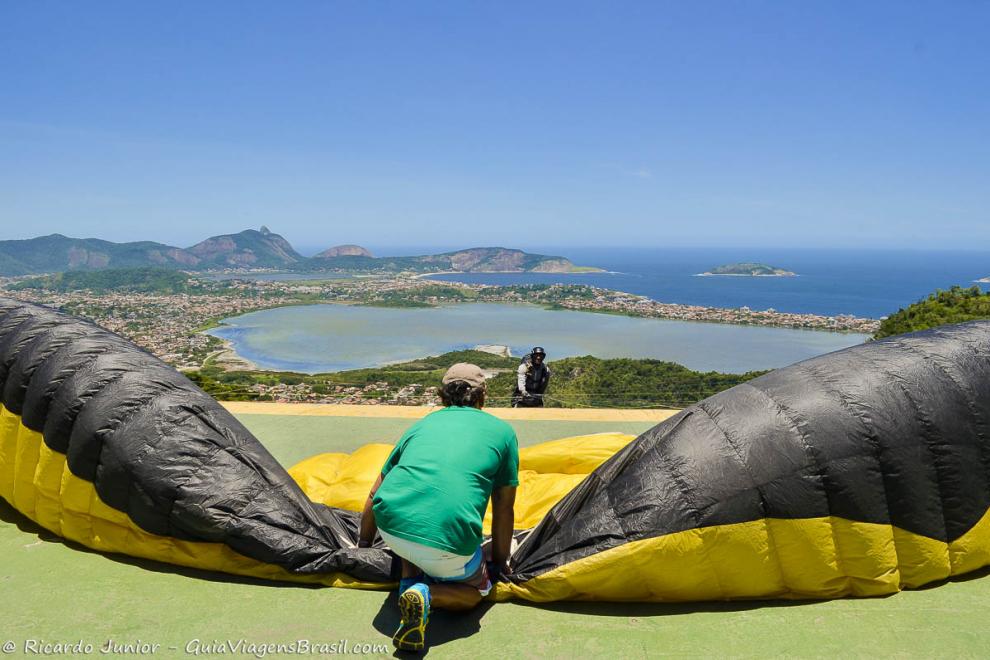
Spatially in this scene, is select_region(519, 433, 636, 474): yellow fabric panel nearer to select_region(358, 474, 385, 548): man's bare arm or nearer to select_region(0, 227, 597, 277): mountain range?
select_region(358, 474, 385, 548): man's bare arm

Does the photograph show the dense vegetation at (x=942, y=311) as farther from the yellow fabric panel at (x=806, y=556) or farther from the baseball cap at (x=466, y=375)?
the baseball cap at (x=466, y=375)

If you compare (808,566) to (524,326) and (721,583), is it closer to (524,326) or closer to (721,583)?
(721,583)

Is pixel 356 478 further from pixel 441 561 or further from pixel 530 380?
pixel 530 380

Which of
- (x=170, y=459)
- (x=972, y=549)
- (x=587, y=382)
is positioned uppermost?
(x=170, y=459)

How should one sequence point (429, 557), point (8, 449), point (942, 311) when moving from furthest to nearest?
point (942, 311) → point (8, 449) → point (429, 557)

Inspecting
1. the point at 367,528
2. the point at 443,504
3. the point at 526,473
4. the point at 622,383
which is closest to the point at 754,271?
the point at 622,383

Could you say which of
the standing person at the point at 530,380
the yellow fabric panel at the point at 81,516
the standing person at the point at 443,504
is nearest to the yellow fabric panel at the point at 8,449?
the yellow fabric panel at the point at 81,516

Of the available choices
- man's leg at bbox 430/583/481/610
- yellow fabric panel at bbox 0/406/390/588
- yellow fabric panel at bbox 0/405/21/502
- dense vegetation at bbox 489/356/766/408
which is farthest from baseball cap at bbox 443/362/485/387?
dense vegetation at bbox 489/356/766/408

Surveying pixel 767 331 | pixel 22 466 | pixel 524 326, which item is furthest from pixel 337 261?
pixel 22 466
